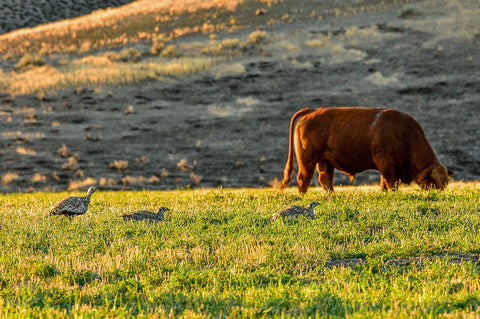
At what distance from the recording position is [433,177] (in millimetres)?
13094

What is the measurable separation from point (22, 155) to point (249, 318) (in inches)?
1050

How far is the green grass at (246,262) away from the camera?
573cm

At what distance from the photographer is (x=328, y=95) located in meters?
38.8

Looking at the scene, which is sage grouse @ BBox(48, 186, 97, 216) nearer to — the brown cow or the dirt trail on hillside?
the brown cow

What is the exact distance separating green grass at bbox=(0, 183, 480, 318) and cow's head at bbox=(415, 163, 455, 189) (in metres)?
1.24

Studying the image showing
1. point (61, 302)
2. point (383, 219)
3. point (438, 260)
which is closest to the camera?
point (61, 302)

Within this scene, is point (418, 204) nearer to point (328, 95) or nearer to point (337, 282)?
point (337, 282)

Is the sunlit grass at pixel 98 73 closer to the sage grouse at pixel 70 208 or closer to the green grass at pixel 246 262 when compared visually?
the sage grouse at pixel 70 208

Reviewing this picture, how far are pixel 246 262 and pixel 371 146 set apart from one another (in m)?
6.92

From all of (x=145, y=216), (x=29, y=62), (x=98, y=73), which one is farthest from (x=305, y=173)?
(x=29, y=62)

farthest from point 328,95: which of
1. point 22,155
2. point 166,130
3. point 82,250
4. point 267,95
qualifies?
point 82,250

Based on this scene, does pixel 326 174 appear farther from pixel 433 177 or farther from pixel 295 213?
pixel 295 213

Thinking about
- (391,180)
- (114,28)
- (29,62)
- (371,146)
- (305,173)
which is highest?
(371,146)

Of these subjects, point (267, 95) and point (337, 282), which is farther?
point (267, 95)
